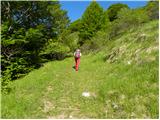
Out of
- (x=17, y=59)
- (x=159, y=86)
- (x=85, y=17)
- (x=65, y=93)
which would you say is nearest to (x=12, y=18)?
(x=17, y=59)

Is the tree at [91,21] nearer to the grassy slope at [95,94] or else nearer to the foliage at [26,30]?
the foliage at [26,30]

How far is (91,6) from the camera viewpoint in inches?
2386

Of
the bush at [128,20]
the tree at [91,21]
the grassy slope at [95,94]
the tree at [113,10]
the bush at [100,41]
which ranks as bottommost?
the grassy slope at [95,94]

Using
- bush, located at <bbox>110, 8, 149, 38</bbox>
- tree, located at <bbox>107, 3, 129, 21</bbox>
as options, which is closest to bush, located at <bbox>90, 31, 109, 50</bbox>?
bush, located at <bbox>110, 8, 149, 38</bbox>

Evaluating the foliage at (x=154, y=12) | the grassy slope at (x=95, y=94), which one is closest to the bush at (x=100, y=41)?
the foliage at (x=154, y=12)

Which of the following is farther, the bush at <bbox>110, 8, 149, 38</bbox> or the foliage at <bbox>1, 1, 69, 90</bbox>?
the bush at <bbox>110, 8, 149, 38</bbox>

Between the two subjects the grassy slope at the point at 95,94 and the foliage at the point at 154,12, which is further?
the foliage at the point at 154,12

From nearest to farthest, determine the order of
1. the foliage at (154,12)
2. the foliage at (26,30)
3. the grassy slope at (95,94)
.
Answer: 1. the grassy slope at (95,94)
2. the foliage at (26,30)
3. the foliage at (154,12)

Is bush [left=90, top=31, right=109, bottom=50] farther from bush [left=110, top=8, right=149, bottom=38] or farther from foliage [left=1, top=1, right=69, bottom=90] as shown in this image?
foliage [left=1, top=1, right=69, bottom=90]

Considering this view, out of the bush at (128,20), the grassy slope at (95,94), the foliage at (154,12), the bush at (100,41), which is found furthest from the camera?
the bush at (100,41)

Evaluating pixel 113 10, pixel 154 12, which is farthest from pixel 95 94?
pixel 113 10

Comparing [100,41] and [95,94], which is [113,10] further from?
[95,94]

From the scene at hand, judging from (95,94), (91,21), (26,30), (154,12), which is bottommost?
(95,94)

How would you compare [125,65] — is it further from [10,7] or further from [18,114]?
[10,7]
